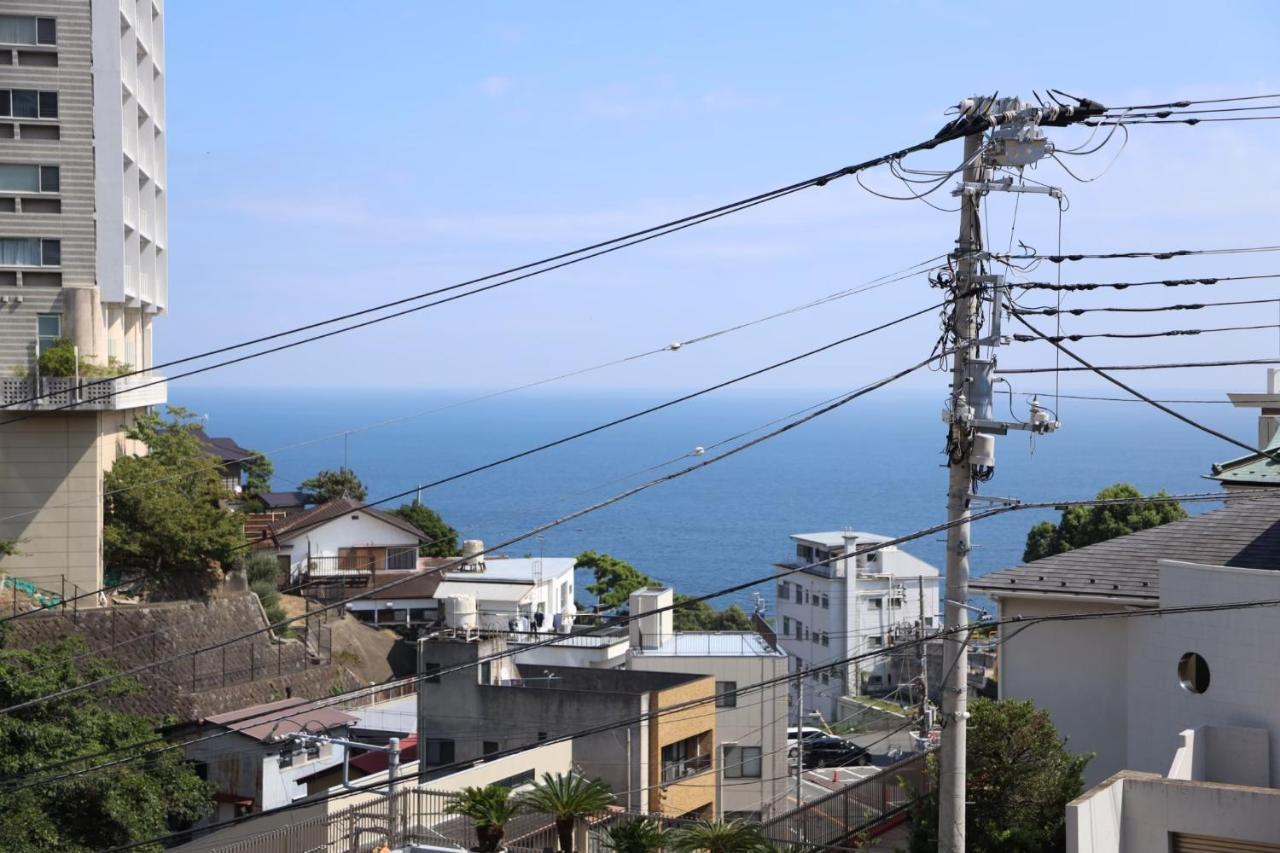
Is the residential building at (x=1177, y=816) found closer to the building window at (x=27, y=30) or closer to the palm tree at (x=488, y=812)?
the palm tree at (x=488, y=812)

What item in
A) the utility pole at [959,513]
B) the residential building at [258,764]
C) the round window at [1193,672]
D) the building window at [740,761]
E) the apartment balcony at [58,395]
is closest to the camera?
the utility pole at [959,513]

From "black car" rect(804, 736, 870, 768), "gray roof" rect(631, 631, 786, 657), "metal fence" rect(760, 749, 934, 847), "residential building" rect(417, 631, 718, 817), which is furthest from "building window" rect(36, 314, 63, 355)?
"metal fence" rect(760, 749, 934, 847)

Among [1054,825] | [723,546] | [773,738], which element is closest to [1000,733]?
[1054,825]

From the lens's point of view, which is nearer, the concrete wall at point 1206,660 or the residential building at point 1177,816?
the residential building at point 1177,816

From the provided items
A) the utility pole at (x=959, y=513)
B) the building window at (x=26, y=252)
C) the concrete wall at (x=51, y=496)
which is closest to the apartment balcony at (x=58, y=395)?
the concrete wall at (x=51, y=496)

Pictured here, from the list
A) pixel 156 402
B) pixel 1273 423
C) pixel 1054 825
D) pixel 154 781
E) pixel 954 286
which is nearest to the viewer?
pixel 954 286

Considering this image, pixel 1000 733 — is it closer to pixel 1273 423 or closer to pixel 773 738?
pixel 1273 423
